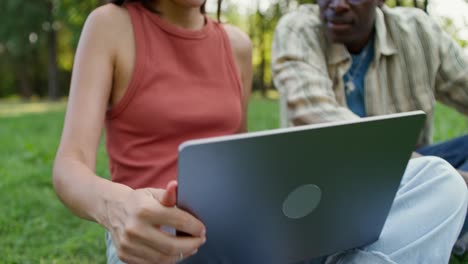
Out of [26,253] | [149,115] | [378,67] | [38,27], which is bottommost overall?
[38,27]

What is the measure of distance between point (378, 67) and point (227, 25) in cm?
62

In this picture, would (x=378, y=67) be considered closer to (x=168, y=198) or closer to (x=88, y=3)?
(x=168, y=198)

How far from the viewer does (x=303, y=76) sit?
2072 millimetres

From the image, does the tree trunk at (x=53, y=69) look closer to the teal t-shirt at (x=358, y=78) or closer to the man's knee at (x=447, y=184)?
the teal t-shirt at (x=358, y=78)

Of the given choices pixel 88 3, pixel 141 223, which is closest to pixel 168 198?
pixel 141 223

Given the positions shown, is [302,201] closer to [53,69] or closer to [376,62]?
[376,62]

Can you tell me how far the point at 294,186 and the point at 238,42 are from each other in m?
0.96

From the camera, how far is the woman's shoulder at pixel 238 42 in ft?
6.24

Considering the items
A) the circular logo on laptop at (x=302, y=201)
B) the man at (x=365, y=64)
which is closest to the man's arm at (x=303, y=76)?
the man at (x=365, y=64)

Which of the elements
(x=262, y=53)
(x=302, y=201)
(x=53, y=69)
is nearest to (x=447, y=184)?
(x=302, y=201)

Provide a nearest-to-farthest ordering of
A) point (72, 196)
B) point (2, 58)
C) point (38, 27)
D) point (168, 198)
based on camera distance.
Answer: point (168, 198)
point (72, 196)
point (38, 27)
point (2, 58)

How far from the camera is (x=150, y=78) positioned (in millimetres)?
1568

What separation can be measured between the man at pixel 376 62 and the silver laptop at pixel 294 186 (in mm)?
889

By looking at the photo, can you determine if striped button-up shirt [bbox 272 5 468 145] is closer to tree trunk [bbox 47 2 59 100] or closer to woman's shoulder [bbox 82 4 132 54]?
woman's shoulder [bbox 82 4 132 54]
